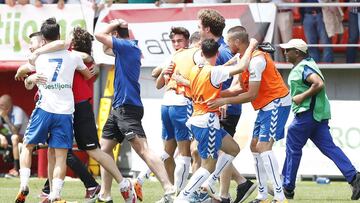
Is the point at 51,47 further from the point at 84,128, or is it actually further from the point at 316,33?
the point at 316,33

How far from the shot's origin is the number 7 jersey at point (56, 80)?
45.6 feet

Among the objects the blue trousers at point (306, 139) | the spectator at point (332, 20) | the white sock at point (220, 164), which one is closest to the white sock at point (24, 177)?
the white sock at point (220, 164)

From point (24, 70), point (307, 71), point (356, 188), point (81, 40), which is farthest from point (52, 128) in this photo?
point (356, 188)

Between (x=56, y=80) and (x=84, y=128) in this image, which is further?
(x=84, y=128)

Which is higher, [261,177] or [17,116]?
[261,177]

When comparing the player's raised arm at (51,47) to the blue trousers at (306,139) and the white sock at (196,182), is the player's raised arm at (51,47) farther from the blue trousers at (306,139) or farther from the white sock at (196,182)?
the blue trousers at (306,139)

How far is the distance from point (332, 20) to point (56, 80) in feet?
28.9

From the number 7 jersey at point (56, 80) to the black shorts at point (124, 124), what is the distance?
0.77 metres

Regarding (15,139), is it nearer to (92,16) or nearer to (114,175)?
(92,16)

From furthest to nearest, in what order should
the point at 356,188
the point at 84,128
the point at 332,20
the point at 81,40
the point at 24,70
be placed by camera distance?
the point at 332,20, the point at 356,188, the point at 81,40, the point at 24,70, the point at 84,128

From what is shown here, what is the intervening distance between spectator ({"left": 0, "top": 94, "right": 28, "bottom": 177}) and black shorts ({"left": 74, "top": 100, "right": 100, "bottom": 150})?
758 cm

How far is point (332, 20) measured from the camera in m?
21.5

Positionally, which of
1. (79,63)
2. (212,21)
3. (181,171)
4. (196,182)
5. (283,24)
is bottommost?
(181,171)

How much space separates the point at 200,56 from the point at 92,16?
25.9ft
